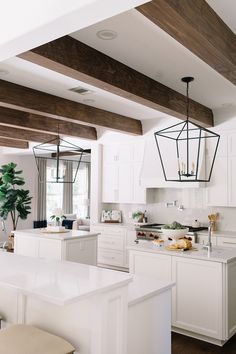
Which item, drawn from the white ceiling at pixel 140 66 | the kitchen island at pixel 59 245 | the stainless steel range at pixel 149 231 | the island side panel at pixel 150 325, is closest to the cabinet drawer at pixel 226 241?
the stainless steel range at pixel 149 231

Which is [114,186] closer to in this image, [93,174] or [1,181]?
→ [93,174]

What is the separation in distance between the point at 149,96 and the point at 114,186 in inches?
130

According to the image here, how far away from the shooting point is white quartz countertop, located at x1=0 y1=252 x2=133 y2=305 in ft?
5.98

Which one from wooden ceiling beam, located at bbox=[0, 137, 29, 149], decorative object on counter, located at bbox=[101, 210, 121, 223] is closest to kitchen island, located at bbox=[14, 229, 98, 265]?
decorative object on counter, located at bbox=[101, 210, 121, 223]

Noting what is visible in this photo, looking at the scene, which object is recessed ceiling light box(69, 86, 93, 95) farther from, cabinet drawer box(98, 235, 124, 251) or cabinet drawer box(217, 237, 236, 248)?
cabinet drawer box(98, 235, 124, 251)

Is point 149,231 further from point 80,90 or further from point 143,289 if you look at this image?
point 143,289

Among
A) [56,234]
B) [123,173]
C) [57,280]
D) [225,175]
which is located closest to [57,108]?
[56,234]

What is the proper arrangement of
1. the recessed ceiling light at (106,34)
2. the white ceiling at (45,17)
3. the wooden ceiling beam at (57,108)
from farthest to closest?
1. the wooden ceiling beam at (57,108)
2. the recessed ceiling light at (106,34)
3. the white ceiling at (45,17)

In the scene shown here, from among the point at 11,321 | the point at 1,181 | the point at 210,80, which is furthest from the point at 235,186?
the point at 1,181

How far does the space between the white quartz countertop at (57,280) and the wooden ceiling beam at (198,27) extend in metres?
1.67

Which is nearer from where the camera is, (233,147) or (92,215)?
(233,147)

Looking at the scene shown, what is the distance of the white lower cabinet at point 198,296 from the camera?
355 cm

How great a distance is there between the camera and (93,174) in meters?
7.61

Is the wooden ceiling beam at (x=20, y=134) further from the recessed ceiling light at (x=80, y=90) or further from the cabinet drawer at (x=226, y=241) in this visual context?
the cabinet drawer at (x=226, y=241)
